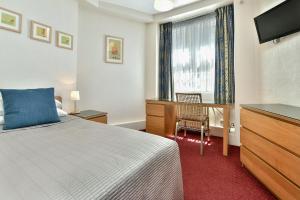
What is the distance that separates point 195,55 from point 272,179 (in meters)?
2.76

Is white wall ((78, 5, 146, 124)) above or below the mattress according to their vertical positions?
above

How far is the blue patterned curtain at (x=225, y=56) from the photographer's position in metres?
3.21

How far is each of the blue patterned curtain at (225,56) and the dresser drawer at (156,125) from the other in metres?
1.18

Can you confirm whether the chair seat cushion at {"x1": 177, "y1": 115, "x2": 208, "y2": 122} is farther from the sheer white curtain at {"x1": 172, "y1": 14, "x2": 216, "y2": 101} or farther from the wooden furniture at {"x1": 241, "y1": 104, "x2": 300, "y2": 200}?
the sheer white curtain at {"x1": 172, "y1": 14, "x2": 216, "y2": 101}

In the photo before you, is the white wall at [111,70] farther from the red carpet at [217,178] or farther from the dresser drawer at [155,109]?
the red carpet at [217,178]

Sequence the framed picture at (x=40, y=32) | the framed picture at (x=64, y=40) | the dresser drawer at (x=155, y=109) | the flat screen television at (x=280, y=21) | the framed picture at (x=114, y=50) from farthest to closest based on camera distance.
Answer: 1. the framed picture at (x=114, y=50)
2. the dresser drawer at (x=155, y=109)
3. the framed picture at (x=64, y=40)
4. the framed picture at (x=40, y=32)
5. the flat screen television at (x=280, y=21)

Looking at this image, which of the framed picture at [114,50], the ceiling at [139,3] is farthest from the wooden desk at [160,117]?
the ceiling at [139,3]

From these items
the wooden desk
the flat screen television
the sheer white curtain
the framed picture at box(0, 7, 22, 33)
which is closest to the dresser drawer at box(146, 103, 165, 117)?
the wooden desk

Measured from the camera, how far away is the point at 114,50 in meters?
3.73

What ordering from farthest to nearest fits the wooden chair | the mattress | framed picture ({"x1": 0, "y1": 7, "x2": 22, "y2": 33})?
the wooden chair, framed picture ({"x1": 0, "y1": 7, "x2": 22, "y2": 33}), the mattress

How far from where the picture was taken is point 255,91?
8.91 feet

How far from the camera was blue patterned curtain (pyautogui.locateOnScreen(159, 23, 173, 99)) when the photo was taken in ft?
13.2

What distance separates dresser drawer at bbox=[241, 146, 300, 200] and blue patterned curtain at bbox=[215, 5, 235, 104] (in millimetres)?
1473

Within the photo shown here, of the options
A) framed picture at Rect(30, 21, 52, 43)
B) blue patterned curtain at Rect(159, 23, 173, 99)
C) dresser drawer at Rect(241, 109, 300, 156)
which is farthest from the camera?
blue patterned curtain at Rect(159, 23, 173, 99)
